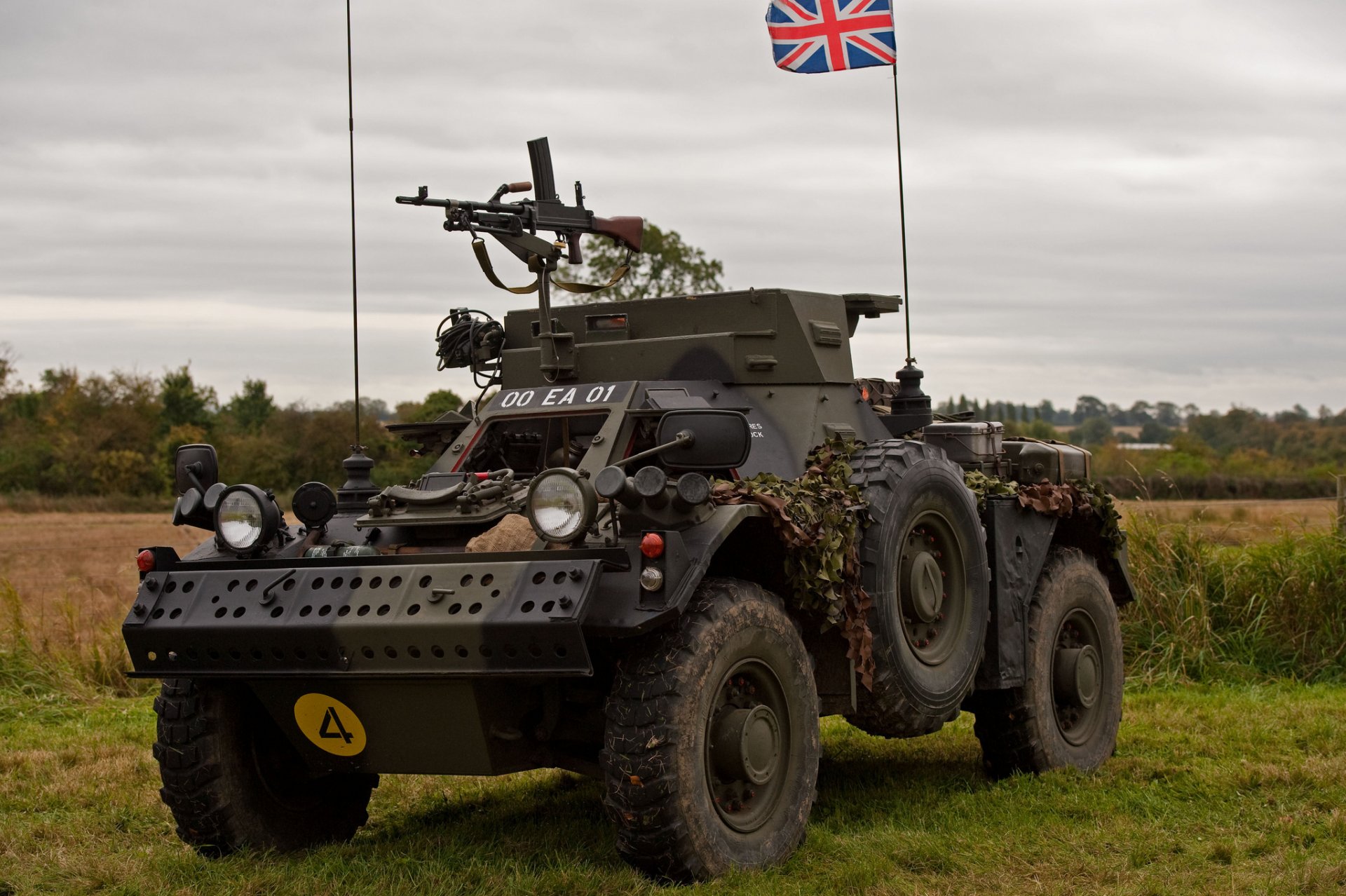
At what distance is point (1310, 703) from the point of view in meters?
9.83

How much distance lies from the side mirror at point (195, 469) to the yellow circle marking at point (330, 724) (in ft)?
3.65

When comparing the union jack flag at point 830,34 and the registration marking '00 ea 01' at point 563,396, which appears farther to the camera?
the union jack flag at point 830,34

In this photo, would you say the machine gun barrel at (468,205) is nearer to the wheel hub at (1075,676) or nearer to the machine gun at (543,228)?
the machine gun at (543,228)

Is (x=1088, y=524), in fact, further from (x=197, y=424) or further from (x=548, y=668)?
(x=197, y=424)

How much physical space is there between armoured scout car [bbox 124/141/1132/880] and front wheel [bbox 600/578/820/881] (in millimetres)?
11

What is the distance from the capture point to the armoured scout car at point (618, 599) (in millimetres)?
5402

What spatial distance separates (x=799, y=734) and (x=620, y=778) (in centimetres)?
100

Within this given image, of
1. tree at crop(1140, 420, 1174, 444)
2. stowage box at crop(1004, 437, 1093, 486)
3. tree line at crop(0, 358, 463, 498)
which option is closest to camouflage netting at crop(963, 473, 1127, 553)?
stowage box at crop(1004, 437, 1093, 486)

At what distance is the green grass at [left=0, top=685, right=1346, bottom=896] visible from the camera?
5738 mm

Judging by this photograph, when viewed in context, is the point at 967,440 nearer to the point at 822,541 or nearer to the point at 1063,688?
the point at 1063,688

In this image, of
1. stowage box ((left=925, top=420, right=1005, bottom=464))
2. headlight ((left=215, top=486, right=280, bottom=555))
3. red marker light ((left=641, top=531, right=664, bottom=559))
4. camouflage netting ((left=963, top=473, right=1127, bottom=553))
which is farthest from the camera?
stowage box ((left=925, top=420, right=1005, bottom=464))

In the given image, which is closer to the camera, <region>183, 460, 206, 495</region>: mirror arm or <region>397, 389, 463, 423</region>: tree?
<region>183, 460, 206, 495</region>: mirror arm

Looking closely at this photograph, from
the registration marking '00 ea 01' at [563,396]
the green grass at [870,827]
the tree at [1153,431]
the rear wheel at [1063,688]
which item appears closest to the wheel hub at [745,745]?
the green grass at [870,827]

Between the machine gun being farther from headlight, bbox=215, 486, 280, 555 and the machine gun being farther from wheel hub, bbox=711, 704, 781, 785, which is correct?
wheel hub, bbox=711, 704, 781, 785
